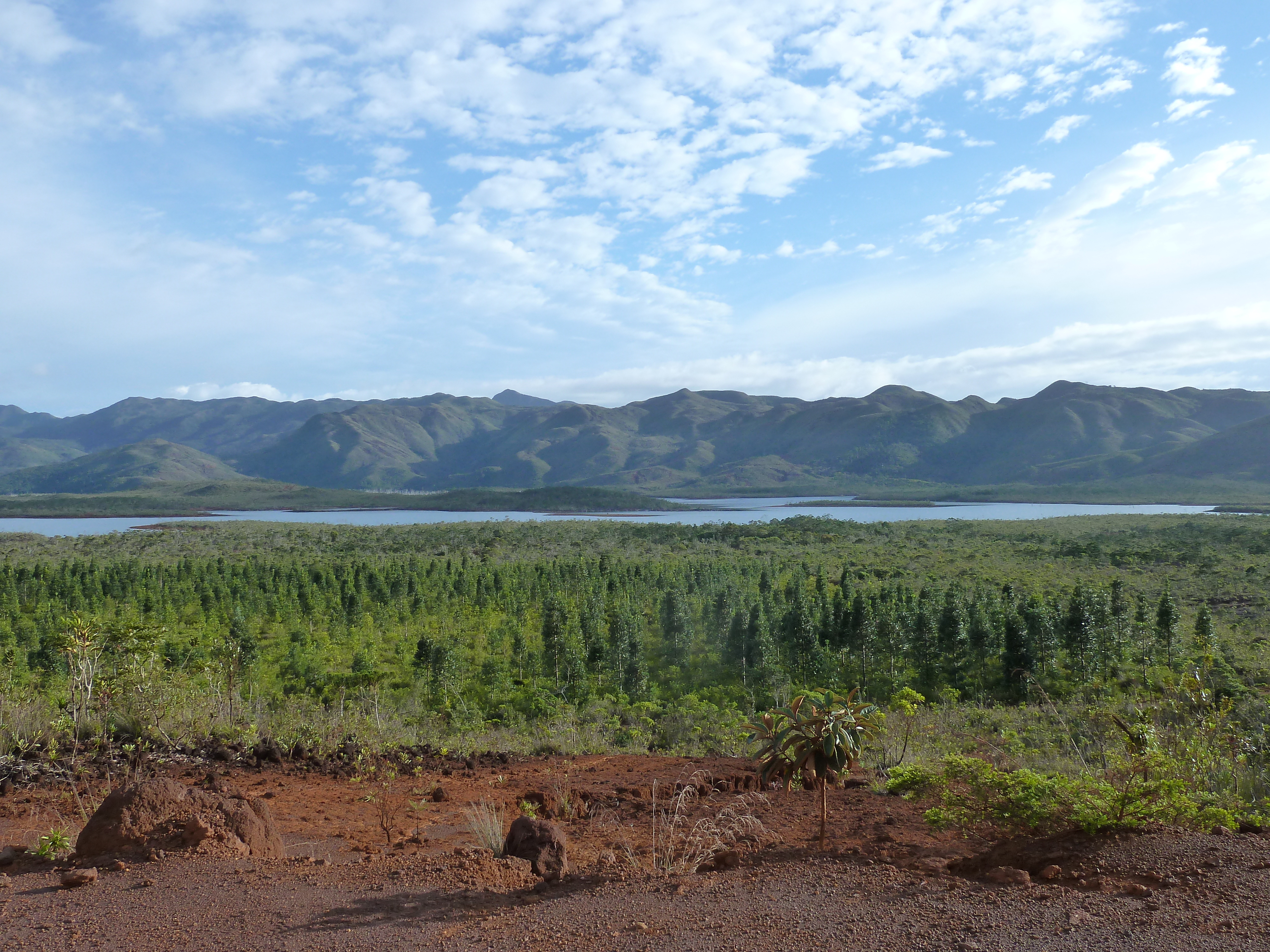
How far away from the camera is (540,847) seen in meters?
5.76

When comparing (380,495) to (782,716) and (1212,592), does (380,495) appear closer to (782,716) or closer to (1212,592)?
(1212,592)

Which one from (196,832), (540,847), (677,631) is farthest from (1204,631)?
(196,832)

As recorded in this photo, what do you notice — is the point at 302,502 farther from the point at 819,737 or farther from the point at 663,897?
the point at 663,897

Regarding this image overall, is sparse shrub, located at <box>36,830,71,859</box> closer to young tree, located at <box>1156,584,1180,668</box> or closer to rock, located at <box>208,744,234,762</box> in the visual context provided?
rock, located at <box>208,744,234,762</box>

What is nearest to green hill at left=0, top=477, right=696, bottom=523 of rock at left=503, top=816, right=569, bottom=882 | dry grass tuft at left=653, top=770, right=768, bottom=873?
dry grass tuft at left=653, top=770, right=768, bottom=873

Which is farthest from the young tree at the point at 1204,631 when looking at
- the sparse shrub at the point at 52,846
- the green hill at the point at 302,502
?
the green hill at the point at 302,502

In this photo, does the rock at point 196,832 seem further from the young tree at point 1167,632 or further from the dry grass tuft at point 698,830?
the young tree at point 1167,632

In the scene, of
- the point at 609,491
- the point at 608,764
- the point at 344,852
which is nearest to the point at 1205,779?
the point at 608,764

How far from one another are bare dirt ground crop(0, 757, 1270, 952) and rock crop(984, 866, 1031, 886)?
5 cm

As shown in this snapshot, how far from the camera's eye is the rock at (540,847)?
5590 mm

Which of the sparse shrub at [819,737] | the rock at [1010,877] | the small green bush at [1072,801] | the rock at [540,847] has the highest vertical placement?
the sparse shrub at [819,737]

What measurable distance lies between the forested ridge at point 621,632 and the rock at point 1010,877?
7.56 meters

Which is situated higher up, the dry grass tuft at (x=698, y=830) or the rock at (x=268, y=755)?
the dry grass tuft at (x=698, y=830)

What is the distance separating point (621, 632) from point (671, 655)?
10.8ft
